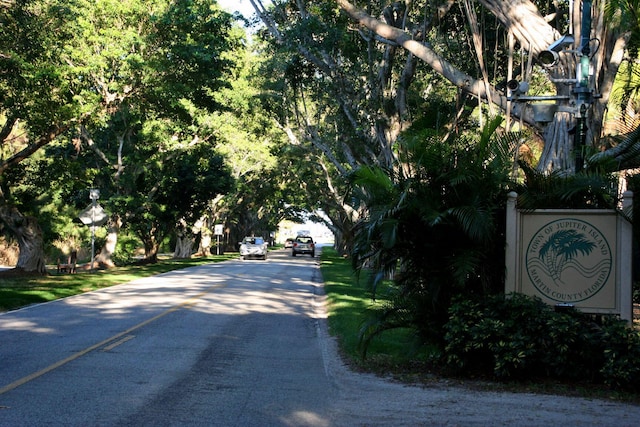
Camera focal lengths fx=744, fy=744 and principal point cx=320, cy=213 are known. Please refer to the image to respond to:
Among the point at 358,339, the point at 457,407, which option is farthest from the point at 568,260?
the point at 358,339

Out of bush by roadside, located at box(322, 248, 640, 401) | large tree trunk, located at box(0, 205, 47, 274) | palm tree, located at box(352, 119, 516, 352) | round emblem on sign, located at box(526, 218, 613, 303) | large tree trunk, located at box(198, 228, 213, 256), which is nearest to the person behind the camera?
bush by roadside, located at box(322, 248, 640, 401)

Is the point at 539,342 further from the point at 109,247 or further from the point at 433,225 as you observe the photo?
the point at 109,247

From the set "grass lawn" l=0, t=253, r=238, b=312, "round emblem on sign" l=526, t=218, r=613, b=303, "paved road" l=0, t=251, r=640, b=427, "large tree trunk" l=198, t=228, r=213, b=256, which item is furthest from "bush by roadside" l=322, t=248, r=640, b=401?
"large tree trunk" l=198, t=228, r=213, b=256

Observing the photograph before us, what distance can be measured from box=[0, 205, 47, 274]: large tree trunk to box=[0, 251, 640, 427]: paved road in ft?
42.9

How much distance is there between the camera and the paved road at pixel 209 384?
7473mm

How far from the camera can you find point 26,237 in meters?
28.5

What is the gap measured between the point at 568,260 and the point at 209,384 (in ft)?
16.2

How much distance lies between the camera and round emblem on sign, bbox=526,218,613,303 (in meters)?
9.75

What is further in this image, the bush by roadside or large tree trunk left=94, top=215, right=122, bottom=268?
large tree trunk left=94, top=215, right=122, bottom=268

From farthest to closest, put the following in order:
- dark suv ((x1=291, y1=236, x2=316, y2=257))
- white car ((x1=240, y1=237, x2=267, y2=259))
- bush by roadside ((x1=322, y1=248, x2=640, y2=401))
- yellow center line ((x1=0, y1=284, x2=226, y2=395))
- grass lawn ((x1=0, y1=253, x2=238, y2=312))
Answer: dark suv ((x1=291, y1=236, x2=316, y2=257)) → white car ((x1=240, y1=237, x2=267, y2=259)) → grass lawn ((x1=0, y1=253, x2=238, y2=312)) → bush by roadside ((x1=322, y1=248, x2=640, y2=401)) → yellow center line ((x1=0, y1=284, x2=226, y2=395))

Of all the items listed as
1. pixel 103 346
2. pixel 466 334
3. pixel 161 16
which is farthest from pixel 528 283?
pixel 161 16

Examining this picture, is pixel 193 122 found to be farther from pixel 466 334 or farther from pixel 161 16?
pixel 466 334

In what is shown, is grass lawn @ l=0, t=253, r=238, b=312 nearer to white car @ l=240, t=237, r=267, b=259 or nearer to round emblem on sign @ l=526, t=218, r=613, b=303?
round emblem on sign @ l=526, t=218, r=613, b=303

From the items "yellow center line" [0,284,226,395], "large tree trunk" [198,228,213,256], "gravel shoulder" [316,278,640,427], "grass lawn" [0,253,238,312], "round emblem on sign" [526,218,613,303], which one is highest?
"large tree trunk" [198,228,213,256]
